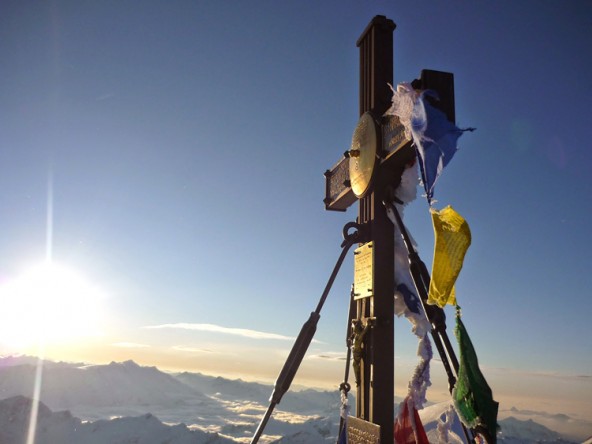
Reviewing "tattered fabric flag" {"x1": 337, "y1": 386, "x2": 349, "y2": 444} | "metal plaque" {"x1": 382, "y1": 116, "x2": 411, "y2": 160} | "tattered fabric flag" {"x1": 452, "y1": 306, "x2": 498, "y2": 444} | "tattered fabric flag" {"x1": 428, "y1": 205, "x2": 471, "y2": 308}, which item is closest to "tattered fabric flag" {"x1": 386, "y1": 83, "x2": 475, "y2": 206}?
"tattered fabric flag" {"x1": 428, "y1": 205, "x2": 471, "y2": 308}

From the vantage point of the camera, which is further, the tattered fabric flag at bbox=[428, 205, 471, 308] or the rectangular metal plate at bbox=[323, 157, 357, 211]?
the rectangular metal plate at bbox=[323, 157, 357, 211]

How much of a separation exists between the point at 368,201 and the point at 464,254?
9.02 ft

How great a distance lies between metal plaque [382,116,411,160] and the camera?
573cm

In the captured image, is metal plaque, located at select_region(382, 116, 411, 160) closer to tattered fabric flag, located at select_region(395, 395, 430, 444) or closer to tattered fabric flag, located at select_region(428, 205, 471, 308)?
tattered fabric flag, located at select_region(428, 205, 471, 308)

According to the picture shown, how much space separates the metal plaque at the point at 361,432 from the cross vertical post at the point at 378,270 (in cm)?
8

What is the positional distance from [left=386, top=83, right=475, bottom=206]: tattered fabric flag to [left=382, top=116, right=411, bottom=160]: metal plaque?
74cm

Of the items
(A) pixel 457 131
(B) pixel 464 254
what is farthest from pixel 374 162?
(B) pixel 464 254

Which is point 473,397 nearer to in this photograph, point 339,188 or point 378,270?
point 378,270

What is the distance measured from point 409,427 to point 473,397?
8.47 ft

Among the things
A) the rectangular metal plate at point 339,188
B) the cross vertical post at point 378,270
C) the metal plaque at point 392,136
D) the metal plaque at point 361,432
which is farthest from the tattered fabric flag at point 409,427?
the rectangular metal plate at point 339,188

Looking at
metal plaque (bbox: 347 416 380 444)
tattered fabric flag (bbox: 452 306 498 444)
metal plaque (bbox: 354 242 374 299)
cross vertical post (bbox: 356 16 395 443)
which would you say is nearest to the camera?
tattered fabric flag (bbox: 452 306 498 444)

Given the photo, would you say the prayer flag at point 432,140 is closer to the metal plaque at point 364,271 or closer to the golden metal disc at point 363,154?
the golden metal disc at point 363,154

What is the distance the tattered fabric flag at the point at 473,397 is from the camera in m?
3.62

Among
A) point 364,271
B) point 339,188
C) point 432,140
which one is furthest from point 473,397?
point 339,188
